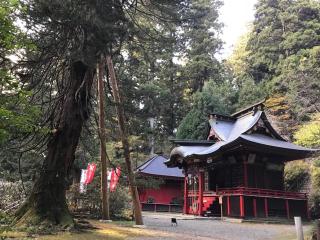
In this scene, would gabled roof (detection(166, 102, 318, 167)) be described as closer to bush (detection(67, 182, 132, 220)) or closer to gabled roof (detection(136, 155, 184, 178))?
gabled roof (detection(136, 155, 184, 178))

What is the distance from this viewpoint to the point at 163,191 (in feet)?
111

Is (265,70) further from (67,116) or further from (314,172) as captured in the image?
(67,116)

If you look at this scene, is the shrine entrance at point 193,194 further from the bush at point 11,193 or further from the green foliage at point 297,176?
the bush at point 11,193

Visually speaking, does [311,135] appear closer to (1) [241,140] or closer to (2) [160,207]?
(1) [241,140]

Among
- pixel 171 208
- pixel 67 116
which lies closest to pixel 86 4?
pixel 67 116

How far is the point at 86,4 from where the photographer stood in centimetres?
983

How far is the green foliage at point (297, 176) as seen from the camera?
26.6m

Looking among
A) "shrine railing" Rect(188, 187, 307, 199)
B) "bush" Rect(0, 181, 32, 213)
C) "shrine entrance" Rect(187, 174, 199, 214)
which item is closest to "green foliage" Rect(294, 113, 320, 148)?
"shrine railing" Rect(188, 187, 307, 199)

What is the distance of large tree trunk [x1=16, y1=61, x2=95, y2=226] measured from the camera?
11.5 metres

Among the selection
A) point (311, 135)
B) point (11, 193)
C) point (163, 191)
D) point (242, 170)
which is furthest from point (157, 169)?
point (11, 193)

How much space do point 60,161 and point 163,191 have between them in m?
22.8

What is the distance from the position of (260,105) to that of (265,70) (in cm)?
2141

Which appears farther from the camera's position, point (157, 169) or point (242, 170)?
point (157, 169)

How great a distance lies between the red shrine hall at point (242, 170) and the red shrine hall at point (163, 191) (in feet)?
19.5
